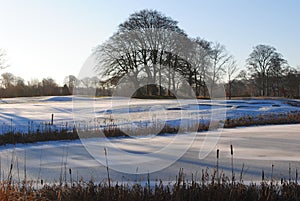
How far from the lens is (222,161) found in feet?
18.4

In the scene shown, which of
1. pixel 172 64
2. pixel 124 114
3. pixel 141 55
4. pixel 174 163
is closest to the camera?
pixel 174 163

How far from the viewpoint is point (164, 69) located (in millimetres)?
15945

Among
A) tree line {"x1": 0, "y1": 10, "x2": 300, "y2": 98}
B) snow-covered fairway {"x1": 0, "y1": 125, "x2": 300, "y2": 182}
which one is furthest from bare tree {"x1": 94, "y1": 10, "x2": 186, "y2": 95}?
snow-covered fairway {"x1": 0, "y1": 125, "x2": 300, "y2": 182}

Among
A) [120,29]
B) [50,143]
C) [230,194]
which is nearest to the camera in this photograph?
[230,194]

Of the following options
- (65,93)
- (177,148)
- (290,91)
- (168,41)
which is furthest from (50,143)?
(290,91)

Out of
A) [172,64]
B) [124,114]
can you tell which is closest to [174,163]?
[172,64]

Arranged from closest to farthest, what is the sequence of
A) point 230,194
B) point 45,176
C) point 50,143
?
point 230,194 → point 45,176 → point 50,143

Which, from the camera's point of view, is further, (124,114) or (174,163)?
(124,114)

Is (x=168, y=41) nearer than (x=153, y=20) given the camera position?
Yes

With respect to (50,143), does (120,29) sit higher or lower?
higher

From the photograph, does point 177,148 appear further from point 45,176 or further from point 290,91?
point 290,91

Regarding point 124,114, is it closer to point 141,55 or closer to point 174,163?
point 141,55

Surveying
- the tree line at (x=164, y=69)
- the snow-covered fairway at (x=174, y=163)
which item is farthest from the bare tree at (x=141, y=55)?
the snow-covered fairway at (x=174, y=163)

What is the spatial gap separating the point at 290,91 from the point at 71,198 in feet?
174
